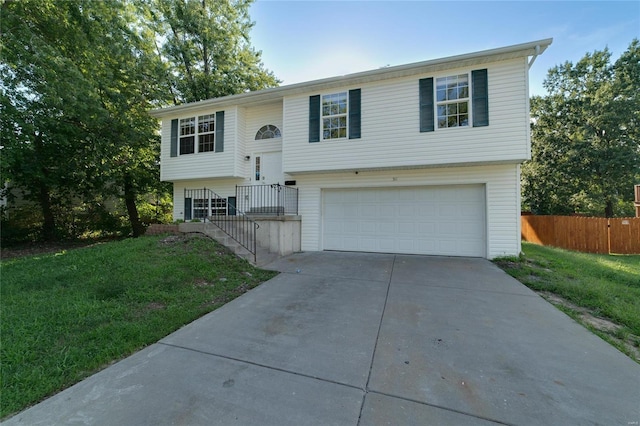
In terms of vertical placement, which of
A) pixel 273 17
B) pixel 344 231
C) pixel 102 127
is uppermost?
pixel 273 17

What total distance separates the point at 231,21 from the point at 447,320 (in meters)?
19.9

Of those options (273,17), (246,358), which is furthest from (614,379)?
(273,17)

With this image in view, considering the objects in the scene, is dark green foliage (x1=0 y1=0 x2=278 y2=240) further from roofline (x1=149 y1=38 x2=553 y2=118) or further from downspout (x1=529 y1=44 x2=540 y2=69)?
downspout (x1=529 y1=44 x2=540 y2=69)

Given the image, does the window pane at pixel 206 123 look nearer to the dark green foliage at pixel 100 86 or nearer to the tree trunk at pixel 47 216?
the dark green foliage at pixel 100 86

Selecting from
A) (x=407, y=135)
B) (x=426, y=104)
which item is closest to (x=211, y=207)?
(x=407, y=135)

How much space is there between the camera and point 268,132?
392 inches

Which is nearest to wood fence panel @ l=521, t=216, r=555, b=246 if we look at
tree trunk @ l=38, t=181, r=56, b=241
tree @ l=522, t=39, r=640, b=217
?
tree @ l=522, t=39, r=640, b=217

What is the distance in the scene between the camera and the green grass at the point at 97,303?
2588 mm

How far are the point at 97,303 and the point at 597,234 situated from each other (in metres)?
16.3

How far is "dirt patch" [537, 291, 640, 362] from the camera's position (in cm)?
308

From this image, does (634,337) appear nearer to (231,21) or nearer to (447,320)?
(447,320)

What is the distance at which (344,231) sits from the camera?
359 inches

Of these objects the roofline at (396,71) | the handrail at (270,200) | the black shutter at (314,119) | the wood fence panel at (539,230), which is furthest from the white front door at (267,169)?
the wood fence panel at (539,230)

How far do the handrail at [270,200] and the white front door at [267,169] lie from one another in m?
0.26
